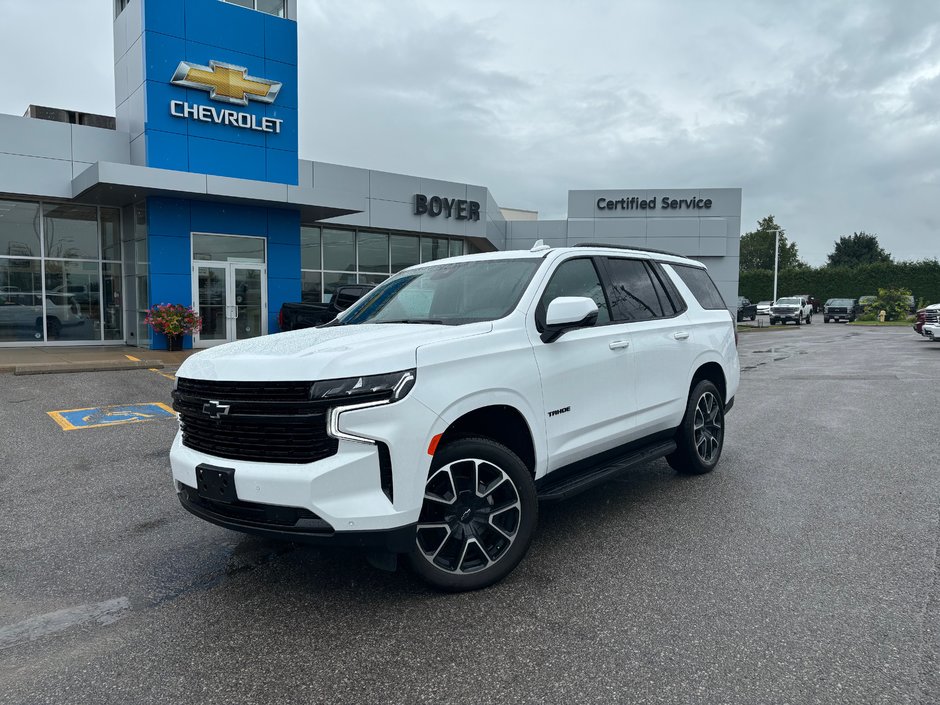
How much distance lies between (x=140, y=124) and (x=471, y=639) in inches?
709

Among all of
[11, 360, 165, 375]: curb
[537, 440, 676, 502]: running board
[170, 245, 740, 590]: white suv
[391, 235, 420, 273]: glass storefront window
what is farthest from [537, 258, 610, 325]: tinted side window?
[391, 235, 420, 273]: glass storefront window

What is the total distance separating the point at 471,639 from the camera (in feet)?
10.2

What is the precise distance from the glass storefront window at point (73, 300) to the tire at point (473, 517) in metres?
18.8

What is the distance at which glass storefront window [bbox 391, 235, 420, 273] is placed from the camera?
2558cm

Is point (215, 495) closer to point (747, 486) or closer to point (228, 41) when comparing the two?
point (747, 486)

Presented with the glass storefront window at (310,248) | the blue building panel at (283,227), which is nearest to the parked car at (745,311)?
the glass storefront window at (310,248)

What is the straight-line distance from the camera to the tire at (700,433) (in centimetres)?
562

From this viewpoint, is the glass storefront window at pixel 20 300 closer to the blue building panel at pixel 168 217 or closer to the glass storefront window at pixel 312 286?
the blue building panel at pixel 168 217

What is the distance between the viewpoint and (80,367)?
13.3m

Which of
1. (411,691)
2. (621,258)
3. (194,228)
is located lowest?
(411,691)

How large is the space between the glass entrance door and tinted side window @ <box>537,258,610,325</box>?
50.8 ft

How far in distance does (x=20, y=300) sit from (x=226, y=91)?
7.80m

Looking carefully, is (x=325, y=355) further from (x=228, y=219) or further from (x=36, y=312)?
(x=36, y=312)

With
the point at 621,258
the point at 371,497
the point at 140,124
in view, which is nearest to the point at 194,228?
the point at 140,124
